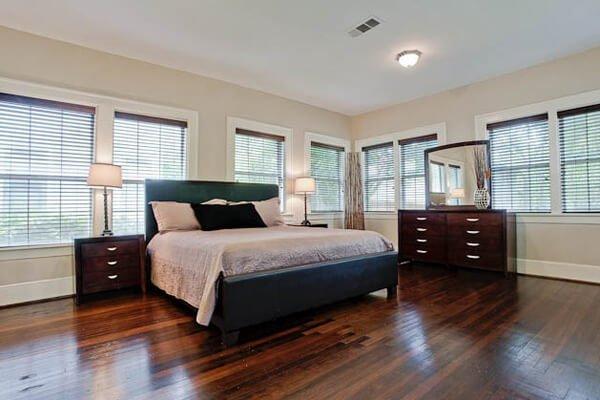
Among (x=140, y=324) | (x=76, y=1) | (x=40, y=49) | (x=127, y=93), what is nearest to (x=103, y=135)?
(x=127, y=93)

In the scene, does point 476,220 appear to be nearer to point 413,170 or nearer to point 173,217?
point 413,170

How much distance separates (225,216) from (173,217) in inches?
22.0

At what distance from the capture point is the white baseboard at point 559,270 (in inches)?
147

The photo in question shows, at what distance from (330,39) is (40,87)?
298 cm

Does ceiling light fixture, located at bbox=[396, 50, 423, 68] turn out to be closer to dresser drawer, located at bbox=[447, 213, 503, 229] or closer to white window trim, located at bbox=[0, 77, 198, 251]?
dresser drawer, located at bbox=[447, 213, 503, 229]

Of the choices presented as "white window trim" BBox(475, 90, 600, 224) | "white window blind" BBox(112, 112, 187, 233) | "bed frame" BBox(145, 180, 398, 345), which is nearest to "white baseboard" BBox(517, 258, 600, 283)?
"white window trim" BBox(475, 90, 600, 224)

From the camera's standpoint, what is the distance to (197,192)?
13.8ft

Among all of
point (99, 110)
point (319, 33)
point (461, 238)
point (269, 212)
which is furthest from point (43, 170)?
point (461, 238)

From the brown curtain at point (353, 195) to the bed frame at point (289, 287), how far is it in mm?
2722

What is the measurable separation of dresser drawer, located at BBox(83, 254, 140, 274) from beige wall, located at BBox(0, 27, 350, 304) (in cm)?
44

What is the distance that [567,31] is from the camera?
3338 millimetres

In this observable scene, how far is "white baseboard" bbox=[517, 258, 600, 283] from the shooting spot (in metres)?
3.73

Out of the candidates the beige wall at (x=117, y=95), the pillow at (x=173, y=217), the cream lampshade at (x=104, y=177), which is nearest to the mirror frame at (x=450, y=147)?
the beige wall at (x=117, y=95)

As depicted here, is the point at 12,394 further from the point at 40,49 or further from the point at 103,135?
the point at 40,49
